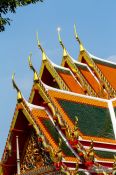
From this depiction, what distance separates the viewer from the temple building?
41.4 feet

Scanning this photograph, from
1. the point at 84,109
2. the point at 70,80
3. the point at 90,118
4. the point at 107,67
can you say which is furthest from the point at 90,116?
the point at 107,67

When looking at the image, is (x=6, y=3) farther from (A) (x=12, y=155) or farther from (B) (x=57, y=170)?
(A) (x=12, y=155)

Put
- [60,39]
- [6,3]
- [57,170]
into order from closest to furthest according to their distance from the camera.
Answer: [6,3] → [57,170] → [60,39]

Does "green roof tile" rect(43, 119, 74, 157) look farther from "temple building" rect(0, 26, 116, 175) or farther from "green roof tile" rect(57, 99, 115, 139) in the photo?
"green roof tile" rect(57, 99, 115, 139)

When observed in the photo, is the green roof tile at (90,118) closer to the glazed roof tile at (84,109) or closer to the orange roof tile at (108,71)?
the glazed roof tile at (84,109)

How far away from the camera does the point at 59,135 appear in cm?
1345

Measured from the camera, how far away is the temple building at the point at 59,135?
12627 mm

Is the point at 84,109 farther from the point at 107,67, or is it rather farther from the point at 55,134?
the point at 107,67

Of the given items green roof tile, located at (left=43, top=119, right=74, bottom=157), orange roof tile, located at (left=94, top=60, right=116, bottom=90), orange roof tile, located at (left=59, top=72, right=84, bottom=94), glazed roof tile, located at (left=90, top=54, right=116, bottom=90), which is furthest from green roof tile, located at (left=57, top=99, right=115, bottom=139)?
glazed roof tile, located at (left=90, top=54, right=116, bottom=90)

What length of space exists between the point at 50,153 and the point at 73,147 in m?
0.63

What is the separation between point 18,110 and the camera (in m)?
13.9

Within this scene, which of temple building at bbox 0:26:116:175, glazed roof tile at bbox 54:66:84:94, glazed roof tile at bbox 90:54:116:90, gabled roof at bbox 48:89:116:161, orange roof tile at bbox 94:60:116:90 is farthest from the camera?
glazed roof tile at bbox 90:54:116:90

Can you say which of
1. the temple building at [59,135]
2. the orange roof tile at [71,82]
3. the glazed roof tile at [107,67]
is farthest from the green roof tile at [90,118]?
the glazed roof tile at [107,67]

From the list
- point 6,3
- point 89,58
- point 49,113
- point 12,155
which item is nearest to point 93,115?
point 49,113
